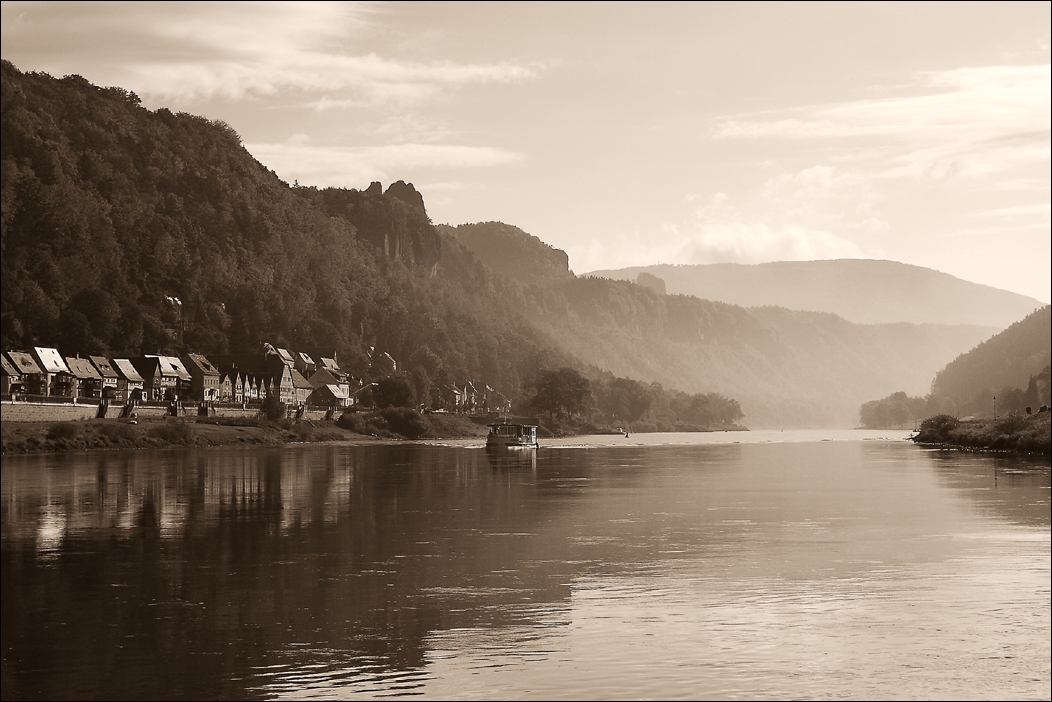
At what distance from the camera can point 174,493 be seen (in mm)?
70375

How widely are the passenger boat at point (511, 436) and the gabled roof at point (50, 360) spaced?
63005 mm

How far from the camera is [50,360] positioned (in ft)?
550

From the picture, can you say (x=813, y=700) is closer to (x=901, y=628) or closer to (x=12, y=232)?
(x=901, y=628)

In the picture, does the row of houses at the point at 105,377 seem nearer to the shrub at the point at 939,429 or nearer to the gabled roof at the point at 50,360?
the gabled roof at the point at 50,360

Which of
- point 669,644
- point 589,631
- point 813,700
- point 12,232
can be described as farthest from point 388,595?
point 12,232

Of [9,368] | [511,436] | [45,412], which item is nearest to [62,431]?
[45,412]

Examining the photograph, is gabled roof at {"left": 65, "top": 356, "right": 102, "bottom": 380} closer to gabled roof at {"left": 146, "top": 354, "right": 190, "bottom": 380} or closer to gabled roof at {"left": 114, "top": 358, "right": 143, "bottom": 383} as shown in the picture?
gabled roof at {"left": 114, "top": 358, "right": 143, "bottom": 383}

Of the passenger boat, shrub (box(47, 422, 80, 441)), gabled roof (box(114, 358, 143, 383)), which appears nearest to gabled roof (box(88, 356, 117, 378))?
gabled roof (box(114, 358, 143, 383))

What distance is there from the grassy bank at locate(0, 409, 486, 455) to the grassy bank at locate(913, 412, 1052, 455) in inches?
3458

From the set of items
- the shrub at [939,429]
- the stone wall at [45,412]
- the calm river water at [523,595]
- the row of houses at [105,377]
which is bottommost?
the calm river water at [523,595]

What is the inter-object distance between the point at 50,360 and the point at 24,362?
728cm

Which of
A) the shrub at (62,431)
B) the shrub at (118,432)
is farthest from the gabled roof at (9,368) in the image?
the shrub at (62,431)

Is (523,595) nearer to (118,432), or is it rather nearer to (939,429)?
(118,432)

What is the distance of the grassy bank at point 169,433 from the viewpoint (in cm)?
12194
